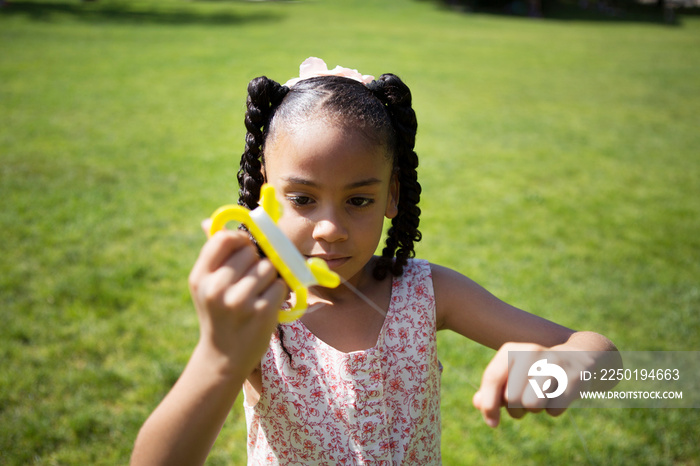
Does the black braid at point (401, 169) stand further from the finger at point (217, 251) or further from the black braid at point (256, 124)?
the finger at point (217, 251)

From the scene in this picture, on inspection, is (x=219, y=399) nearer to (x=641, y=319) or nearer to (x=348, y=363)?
(x=348, y=363)

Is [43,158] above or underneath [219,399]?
underneath

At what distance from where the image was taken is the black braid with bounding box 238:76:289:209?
182 cm

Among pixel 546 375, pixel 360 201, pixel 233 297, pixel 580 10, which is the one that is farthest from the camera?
pixel 580 10

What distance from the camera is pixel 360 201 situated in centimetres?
160

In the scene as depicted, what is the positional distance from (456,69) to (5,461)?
53.7ft

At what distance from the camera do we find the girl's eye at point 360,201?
1.58 meters

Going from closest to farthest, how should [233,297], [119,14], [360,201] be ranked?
[233,297], [360,201], [119,14]

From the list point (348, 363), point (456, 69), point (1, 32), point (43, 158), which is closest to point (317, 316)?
point (348, 363)

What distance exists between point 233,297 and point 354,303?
→ 33.4 inches

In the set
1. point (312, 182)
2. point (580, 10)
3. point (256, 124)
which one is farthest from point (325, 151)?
point (580, 10)

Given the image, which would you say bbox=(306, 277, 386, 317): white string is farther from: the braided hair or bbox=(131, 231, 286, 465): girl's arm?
bbox=(131, 231, 286, 465): girl's arm

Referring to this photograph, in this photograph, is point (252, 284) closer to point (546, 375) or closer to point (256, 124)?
point (546, 375)

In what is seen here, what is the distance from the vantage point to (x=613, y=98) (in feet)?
43.5
